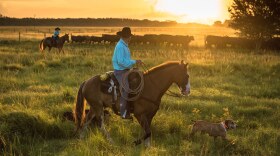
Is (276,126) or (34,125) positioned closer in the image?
(34,125)

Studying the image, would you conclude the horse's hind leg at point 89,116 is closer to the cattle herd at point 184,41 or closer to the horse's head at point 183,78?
the horse's head at point 183,78

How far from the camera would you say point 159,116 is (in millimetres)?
10055

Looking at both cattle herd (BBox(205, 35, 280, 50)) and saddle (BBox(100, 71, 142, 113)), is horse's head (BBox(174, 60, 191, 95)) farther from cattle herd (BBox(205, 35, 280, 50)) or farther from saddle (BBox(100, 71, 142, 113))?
cattle herd (BBox(205, 35, 280, 50))

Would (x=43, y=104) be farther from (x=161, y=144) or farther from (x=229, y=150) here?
(x=229, y=150)

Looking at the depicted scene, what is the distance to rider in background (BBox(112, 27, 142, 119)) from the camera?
817 cm

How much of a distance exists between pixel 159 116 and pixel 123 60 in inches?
99.3

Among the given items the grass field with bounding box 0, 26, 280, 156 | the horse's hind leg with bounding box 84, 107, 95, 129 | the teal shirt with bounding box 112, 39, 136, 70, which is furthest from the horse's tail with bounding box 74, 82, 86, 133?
the teal shirt with bounding box 112, 39, 136, 70

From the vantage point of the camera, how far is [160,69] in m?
8.52

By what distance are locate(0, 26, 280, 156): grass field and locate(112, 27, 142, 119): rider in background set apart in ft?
2.05

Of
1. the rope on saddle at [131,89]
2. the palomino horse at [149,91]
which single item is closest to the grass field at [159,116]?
the palomino horse at [149,91]

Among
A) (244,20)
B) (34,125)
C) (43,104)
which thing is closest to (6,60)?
(43,104)

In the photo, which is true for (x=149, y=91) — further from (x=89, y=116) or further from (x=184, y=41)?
(x=184, y=41)

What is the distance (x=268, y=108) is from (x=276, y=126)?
1.74 meters

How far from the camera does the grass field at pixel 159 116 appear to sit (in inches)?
314
